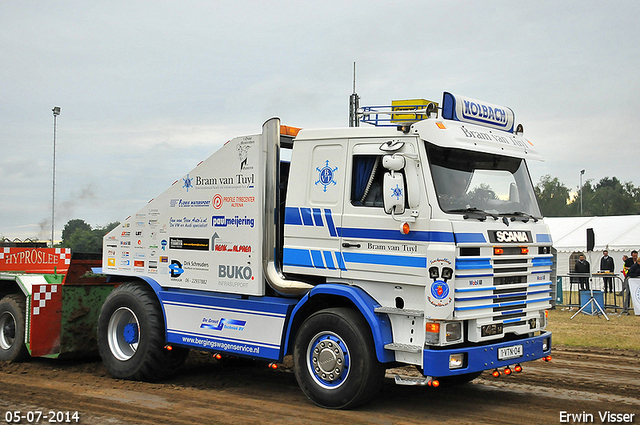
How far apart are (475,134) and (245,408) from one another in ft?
13.6

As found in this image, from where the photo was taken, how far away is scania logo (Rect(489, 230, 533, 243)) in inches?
276

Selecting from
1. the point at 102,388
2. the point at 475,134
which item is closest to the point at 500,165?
the point at 475,134

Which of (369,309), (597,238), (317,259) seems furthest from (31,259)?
(597,238)

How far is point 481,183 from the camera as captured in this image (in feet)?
24.5

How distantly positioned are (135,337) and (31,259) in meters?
3.77

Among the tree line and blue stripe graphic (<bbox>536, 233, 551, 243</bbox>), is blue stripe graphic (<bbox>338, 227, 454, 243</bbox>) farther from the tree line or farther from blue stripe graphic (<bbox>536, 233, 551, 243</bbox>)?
the tree line

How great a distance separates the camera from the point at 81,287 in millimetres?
10445

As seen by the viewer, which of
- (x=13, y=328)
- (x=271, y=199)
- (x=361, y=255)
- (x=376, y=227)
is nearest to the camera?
(x=376, y=227)

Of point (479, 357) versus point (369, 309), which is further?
point (369, 309)

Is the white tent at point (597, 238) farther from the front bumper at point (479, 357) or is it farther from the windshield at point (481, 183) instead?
the front bumper at point (479, 357)

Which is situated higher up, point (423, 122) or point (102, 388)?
point (423, 122)

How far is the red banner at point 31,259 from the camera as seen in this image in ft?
38.2

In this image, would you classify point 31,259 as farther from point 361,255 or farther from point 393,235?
point 393,235

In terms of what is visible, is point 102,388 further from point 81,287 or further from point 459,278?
point 459,278
